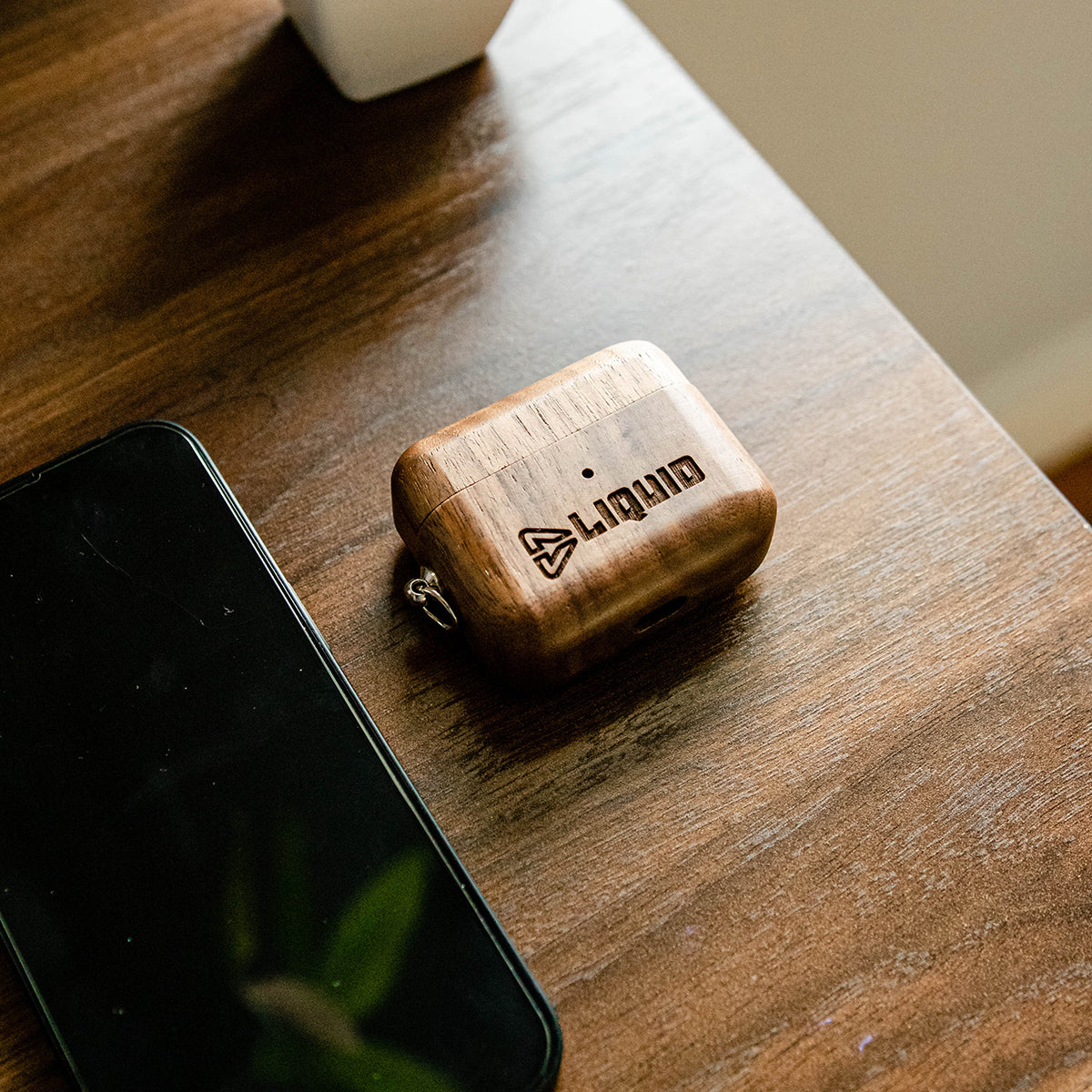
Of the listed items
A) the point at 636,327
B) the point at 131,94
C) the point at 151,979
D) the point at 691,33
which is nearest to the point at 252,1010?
the point at 151,979

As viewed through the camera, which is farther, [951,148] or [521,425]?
[951,148]

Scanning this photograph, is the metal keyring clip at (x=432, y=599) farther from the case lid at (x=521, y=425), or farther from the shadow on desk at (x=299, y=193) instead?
the shadow on desk at (x=299, y=193)

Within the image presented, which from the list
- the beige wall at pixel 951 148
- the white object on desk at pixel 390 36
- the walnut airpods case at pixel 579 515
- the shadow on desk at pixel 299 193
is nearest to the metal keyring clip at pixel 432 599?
the walnut airpods case at pixel 579 515

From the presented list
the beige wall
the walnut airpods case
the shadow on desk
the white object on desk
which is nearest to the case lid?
the walnut airpods case

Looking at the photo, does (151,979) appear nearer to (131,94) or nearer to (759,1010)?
(759,1010)

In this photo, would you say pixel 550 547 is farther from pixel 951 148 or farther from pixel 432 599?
pixel 951 148

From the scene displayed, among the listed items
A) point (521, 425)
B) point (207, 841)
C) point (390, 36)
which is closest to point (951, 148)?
point (390, 36)
